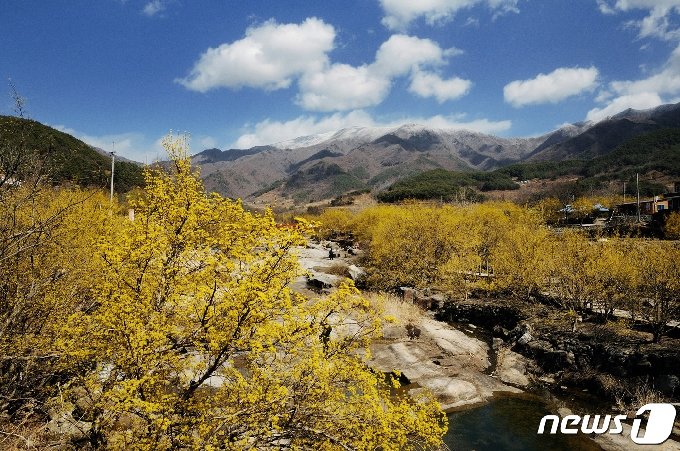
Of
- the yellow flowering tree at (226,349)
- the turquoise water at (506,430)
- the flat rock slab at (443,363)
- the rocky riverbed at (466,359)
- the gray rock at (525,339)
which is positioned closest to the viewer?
the yellow flowering tree at (226,349)

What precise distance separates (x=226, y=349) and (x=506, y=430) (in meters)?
15.6

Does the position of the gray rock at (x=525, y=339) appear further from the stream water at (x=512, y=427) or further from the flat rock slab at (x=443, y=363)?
the stream water at (x=512, y=427)

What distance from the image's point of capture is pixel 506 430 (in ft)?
60.2

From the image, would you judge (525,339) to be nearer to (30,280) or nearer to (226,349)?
(226,349)

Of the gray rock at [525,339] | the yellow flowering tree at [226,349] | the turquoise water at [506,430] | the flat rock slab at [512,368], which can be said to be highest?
the yellow flowering tree at [226,349]

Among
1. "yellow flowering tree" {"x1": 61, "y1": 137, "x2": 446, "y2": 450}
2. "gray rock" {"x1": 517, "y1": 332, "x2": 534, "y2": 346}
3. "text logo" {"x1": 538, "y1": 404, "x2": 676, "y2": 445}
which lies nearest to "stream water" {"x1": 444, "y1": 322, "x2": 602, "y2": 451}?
"text logo" {"x1": 538, "y1": 404, "x2": 676, "y2": 445}

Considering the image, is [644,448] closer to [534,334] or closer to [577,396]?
[577,396]

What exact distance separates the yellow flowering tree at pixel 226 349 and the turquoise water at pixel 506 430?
10.2 meters

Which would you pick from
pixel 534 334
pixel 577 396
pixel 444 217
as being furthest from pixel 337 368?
pixel 444 217

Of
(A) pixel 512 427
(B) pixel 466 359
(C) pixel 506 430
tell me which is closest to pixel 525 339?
(B) pixel 466 359

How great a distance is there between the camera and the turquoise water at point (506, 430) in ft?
56.0

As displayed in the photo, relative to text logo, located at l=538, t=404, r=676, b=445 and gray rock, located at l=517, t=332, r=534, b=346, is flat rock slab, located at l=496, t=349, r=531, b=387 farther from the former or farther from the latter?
text logo, located at l=538, t=404, r=676, b=445

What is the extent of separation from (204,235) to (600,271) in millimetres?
Result: 26321

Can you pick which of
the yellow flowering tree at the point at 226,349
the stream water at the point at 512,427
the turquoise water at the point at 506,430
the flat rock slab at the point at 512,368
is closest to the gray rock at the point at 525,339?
the flat rock slab at the point at 512,368
